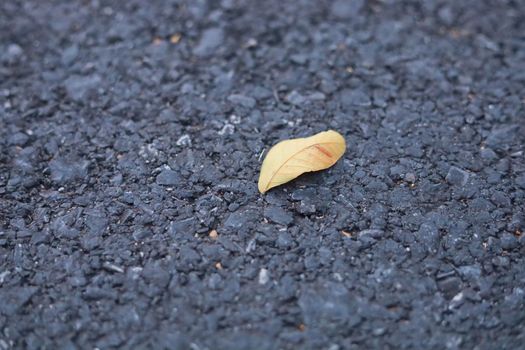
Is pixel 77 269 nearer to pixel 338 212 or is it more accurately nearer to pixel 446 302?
pixel 338 212

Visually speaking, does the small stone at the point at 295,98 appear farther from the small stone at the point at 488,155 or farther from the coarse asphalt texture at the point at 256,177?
the small stone at the point at 488,155

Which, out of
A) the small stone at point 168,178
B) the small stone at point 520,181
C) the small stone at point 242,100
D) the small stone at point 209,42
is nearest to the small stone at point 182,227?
the small stone at point 168,178

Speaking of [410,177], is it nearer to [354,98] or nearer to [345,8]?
[354,98]

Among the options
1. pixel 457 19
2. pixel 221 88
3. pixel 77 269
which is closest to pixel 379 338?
pixel 77 269

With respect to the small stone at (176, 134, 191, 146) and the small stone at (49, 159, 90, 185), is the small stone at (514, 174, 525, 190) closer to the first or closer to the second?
the small stone at (176, 134, 191, 146)

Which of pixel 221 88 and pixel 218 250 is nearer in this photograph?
pixel 218 250

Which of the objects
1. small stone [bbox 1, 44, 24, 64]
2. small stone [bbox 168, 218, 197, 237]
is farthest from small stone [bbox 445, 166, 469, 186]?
small stone [bbox 1, 44, 24, 64]

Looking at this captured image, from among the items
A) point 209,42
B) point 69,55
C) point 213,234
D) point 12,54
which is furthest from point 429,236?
point 12,54
